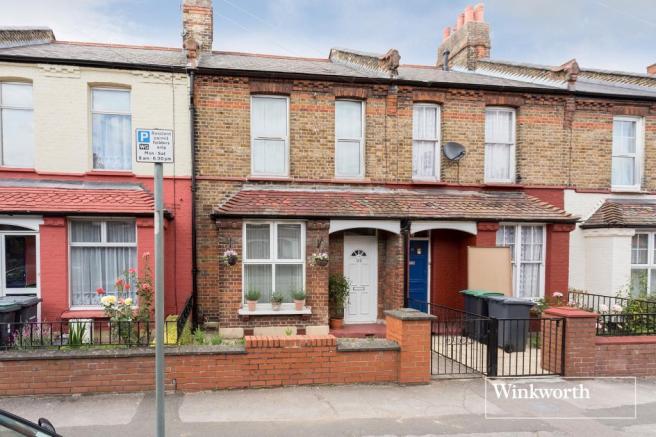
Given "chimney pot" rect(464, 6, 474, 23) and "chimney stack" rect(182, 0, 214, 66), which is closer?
"chimney stack" rect(182, 0, 214, 66)

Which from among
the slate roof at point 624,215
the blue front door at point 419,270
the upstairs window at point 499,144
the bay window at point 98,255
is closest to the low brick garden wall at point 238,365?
the bay window at point 98,255

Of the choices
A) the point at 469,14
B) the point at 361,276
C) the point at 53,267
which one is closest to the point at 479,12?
the point at 469,14

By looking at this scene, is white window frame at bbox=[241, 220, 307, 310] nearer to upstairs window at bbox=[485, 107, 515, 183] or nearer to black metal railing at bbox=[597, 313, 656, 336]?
upstairs window at bbox=[485, 107, 515, 183]

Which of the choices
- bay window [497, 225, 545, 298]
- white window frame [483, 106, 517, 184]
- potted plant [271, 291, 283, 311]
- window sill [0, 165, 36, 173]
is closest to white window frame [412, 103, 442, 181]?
white window frame [483, 106, 517, 184]

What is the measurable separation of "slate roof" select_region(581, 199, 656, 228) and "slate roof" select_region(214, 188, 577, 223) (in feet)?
3.55

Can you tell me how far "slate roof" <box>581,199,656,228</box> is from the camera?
10.6m

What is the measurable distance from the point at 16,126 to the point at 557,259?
13774mm

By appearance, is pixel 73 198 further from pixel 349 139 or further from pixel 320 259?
pixel 349 139

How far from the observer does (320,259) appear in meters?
9.41

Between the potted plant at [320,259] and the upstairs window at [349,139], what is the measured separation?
242 centimetres

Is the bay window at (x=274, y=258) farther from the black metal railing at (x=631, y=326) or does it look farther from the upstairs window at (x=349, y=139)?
the black metal railing at (x=631, y=326)

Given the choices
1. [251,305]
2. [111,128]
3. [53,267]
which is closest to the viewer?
[53,267]

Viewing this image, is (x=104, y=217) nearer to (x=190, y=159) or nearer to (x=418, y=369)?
(x=190, y=159)

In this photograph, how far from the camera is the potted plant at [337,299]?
33.0 feet
